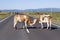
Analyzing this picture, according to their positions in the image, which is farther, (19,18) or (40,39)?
(19,18)

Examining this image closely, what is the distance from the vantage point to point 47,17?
23.6 metres

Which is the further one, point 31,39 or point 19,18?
point 19,18

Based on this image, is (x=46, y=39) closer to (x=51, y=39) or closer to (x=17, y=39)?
(x=51, y=39)

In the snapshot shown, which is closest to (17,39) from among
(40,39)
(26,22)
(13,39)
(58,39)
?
(13,39)

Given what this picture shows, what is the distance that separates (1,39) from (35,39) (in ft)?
7.30

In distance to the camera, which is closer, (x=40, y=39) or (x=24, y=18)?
(x=40, y=39)

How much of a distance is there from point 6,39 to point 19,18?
24.9 ft

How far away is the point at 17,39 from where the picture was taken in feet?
50.4

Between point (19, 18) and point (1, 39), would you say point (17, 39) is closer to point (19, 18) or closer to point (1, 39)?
point (1, 39)

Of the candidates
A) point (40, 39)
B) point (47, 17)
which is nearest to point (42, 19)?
point (47, 17)

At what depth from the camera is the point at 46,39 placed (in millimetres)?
15078

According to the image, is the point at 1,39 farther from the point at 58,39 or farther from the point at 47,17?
the point at 47,17

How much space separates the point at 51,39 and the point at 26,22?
791cm

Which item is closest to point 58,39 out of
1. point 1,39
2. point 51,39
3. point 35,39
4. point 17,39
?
point 51,39
